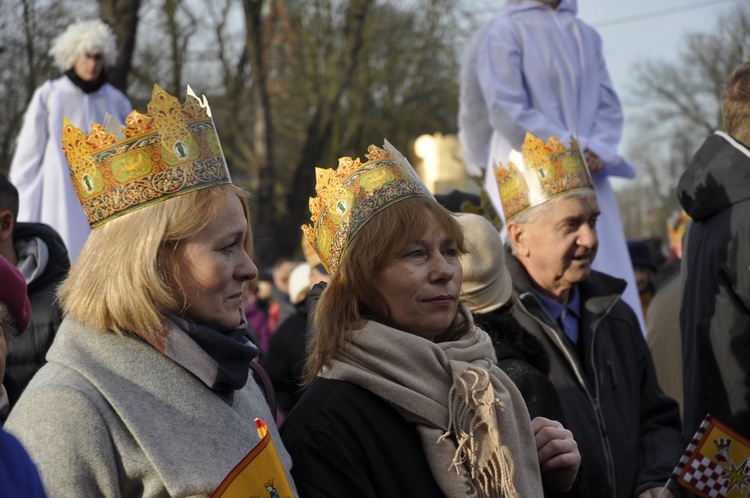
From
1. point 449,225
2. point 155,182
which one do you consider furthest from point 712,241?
point 155,182

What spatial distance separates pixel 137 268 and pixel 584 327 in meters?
2.23

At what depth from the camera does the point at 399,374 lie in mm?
3004

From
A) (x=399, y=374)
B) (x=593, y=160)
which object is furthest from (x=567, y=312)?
(x=593, y=160)

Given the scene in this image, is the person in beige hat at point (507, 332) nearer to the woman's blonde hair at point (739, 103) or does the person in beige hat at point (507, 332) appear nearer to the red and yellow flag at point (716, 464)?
the red and yellow flag at point (716, 464)

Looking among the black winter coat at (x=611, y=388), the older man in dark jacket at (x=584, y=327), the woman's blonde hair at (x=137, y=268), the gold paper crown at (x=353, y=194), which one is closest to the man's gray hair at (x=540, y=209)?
the older man in dark jacket at (x=584, y=327)

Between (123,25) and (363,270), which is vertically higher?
(123,25)

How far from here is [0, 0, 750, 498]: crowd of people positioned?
253 cm

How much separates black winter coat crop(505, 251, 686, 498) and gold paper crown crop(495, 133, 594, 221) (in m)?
0.36

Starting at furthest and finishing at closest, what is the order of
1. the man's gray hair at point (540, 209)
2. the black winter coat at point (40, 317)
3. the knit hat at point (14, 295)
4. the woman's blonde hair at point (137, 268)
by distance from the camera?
the man's gray hair at point (540, 209) < the black winter coat at point (40, 317) < the knit hat at point (14, 295) < the woman's blonde hair at point (137, 268)

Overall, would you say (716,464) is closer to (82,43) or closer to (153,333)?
(153,333)

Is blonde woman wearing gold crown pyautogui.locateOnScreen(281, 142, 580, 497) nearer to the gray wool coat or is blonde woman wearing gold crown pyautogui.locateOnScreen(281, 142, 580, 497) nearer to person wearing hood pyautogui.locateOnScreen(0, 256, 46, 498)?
the gray wool coat

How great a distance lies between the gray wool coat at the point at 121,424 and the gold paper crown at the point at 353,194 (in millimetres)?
739

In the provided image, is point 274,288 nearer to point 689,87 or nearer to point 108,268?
point 108,268

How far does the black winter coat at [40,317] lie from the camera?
168 inches
